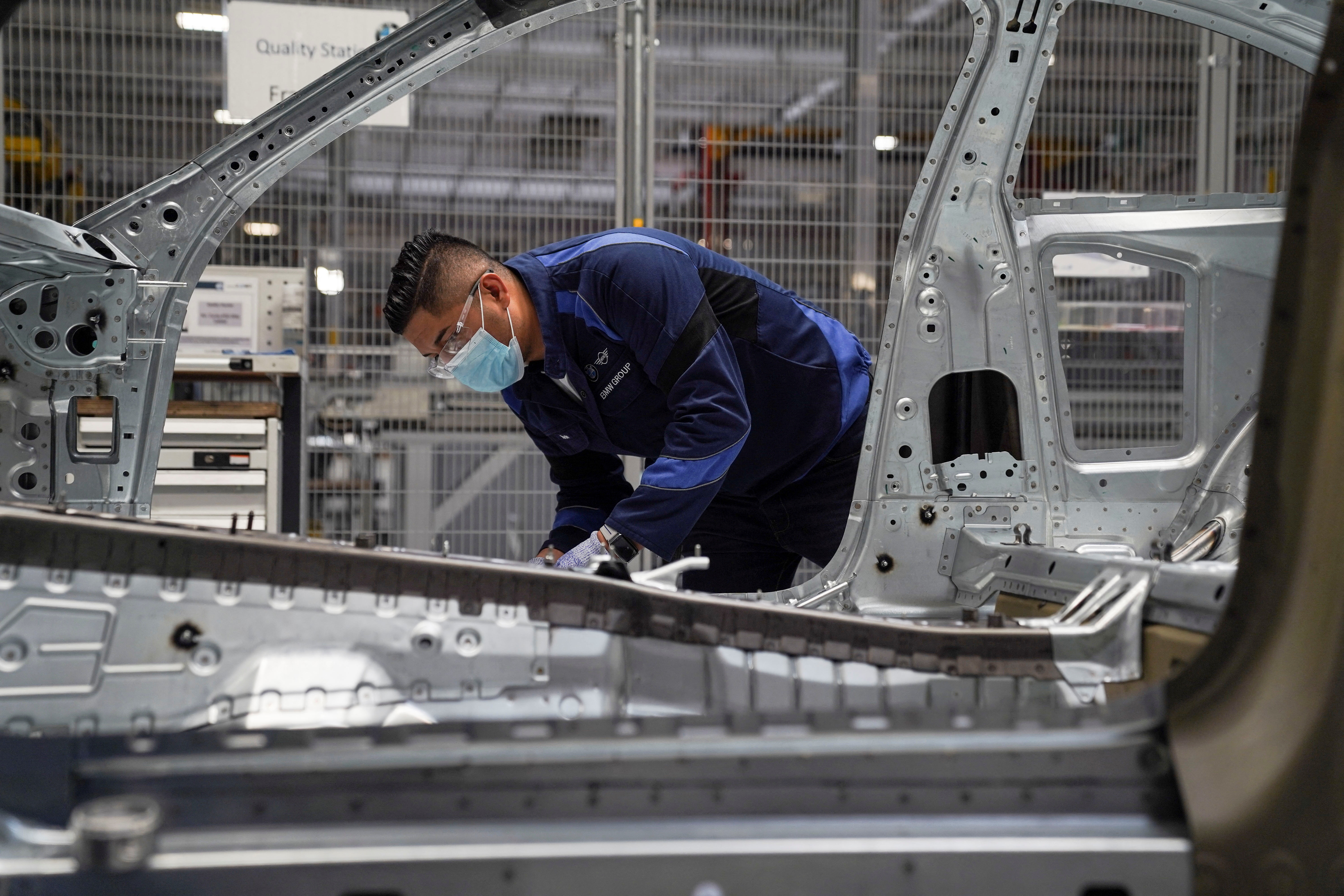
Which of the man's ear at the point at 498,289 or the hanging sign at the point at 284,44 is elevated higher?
the hanging sign at the point at 284,44

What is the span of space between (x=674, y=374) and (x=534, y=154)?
141 inches

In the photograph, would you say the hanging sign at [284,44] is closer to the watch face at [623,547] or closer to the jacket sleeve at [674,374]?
the jacket sleeve at [674,374]

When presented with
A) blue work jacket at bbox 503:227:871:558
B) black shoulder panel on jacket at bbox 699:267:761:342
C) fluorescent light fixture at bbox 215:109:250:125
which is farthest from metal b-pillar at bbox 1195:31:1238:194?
fluorescent light fixture at bbox 215:109:250:125

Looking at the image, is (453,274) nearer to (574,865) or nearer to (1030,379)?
(1030,379)

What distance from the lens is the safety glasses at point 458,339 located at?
251 centimetres

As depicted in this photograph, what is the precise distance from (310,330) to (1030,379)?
435 cm

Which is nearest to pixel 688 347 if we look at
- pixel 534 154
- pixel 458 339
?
pixel 458 339

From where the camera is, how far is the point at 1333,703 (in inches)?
35.1

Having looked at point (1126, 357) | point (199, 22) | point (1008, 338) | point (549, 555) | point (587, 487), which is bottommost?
point (549, 555)

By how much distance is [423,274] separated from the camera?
2.48 meters

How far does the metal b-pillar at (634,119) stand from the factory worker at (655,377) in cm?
292

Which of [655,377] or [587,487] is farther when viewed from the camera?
[587,487]

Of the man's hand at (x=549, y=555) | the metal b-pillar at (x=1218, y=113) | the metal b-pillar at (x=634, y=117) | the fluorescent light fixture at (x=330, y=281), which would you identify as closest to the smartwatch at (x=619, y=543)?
the man's hand at (x=549, y=555)

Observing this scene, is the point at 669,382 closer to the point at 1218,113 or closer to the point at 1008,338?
the point at 1008,338
